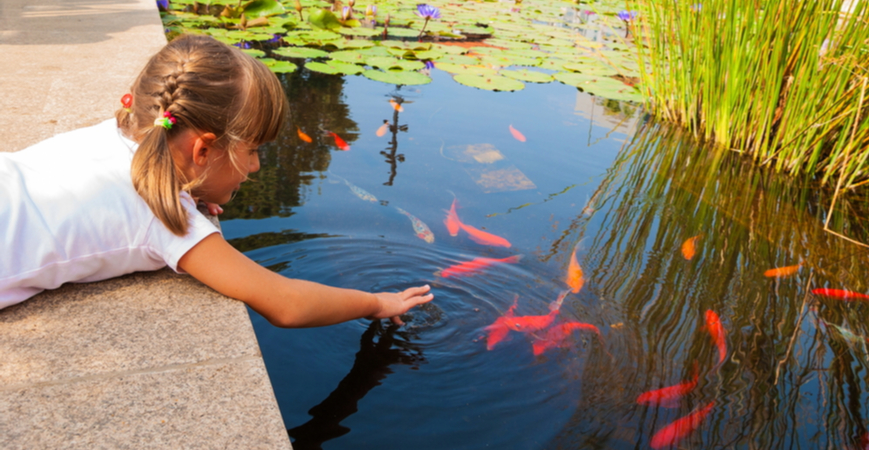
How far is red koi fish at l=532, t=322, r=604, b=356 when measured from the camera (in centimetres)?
173

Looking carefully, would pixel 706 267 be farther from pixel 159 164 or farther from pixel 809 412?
pixel 159 164

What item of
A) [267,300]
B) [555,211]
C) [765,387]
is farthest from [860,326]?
[267,300]

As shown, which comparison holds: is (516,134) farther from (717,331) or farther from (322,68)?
(717,331)

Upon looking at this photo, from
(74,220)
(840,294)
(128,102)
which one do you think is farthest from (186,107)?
(840,294)

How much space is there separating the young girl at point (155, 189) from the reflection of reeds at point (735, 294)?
0.91 meters

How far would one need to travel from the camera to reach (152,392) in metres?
1.00

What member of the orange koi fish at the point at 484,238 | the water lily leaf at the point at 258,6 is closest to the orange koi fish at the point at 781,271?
the orange koi fish at the point at 484,238

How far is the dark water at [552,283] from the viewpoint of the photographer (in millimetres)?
1479

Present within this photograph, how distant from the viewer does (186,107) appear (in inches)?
48.8

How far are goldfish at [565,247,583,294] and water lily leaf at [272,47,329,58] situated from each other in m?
2.91

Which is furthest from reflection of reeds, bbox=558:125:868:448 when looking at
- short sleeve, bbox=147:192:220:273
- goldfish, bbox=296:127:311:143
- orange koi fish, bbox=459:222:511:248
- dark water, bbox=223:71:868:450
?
goldfish, bbox=296:127:311:143

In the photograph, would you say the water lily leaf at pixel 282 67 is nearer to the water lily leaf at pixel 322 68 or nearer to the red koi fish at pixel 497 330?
the water lily leaf at pixel 322 68

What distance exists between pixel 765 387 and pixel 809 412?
11 cm

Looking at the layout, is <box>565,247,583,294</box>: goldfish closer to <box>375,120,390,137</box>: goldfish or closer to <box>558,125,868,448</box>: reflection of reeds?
<box>558,125,868,448</box>: reflection of reeds
